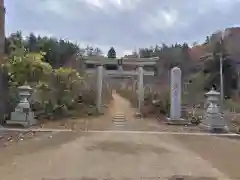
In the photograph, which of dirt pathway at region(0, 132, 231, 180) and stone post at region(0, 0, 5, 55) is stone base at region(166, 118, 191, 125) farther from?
stone post at region(0, 0, 5, 55)

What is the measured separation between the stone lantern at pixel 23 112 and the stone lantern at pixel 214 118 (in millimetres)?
7382

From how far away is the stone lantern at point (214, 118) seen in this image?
15.7 metres

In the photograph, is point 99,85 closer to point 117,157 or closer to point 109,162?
point 117,157

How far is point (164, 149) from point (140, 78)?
13417 mm

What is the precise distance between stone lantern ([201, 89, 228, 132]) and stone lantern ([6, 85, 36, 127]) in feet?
24.2

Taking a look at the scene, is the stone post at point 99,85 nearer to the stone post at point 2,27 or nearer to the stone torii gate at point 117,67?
the stone torii gate at point 117,67

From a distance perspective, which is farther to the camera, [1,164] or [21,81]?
[21,81]

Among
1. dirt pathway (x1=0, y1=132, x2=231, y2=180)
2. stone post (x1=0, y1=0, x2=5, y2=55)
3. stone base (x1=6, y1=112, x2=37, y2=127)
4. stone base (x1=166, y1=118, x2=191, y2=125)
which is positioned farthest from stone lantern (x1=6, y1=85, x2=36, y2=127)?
stone base (x1=166, y1=118, x2=191, y2=125)

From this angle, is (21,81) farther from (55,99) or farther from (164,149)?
(164,149)

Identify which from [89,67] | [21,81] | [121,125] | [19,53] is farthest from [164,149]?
[89,67]

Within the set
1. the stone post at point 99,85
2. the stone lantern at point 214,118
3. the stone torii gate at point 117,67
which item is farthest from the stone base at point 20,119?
the stone torii gate at point 117,67

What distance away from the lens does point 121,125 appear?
696 inches

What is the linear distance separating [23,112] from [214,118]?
784 cm

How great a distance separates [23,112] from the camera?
50.5 ft
